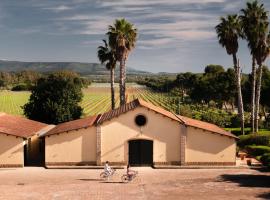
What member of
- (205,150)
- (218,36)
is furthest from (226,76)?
(205,150)

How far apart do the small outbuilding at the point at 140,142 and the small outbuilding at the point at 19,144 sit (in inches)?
86.0

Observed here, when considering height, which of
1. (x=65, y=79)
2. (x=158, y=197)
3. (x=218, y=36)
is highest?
(x=218, y=36)

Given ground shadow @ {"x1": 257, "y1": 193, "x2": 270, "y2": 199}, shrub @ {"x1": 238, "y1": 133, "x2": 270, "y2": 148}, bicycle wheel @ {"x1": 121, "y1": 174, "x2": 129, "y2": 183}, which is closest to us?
ground shadow @ {"x1": 257, "y1": 193, "x2": 270, "y2": 199}

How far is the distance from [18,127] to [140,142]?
12042 mm

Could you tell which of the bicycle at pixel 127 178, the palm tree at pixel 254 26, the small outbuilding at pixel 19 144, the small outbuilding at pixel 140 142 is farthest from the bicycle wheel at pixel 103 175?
the palm tree at pixel 254 26

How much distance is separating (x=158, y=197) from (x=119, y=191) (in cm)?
299

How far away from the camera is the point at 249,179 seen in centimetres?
3400

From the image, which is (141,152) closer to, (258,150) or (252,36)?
(258,150)

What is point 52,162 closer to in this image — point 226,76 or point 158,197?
point 158,197

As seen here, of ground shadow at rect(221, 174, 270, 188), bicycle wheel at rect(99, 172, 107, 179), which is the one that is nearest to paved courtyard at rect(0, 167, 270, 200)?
ground shadow at rect(221, 174, 270, 188)

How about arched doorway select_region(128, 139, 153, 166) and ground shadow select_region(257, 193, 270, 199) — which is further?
arched doorway select_region(128, 139, 153, 166)

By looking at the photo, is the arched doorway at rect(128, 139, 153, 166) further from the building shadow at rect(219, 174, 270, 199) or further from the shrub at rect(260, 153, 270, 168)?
the shrub at rect(260, 153, 270, 168)

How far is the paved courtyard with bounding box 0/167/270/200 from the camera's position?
94.4ft

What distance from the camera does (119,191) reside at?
30.0 metres
